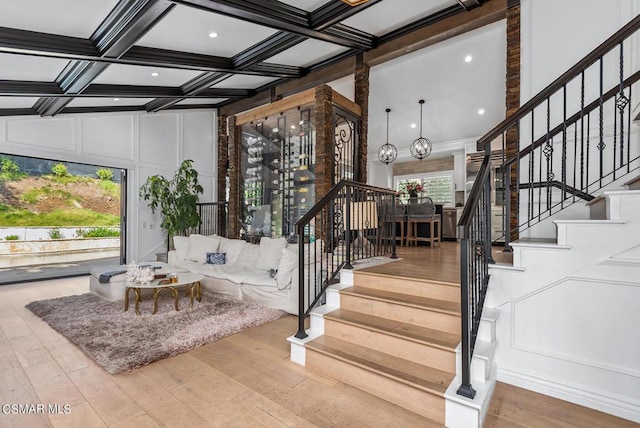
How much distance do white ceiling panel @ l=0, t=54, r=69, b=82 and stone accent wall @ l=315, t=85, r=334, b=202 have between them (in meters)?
3.44

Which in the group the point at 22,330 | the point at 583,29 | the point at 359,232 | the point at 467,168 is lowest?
the point at 22,330

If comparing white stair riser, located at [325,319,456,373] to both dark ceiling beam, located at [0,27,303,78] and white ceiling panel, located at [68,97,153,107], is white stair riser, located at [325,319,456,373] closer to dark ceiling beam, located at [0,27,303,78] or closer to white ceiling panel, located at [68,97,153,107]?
dark ceiling beam, located at [0,27,303,78]

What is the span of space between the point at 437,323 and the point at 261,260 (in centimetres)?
299

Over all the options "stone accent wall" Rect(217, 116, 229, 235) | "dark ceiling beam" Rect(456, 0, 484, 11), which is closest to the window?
"dark ceiling beam" Rect(456, 0, 484, 11)

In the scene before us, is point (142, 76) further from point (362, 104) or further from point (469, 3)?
point (469, 3)

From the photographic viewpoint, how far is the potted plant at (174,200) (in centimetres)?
698

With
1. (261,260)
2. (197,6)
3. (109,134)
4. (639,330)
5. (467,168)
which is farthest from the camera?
(467,168)

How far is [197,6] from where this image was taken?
3.26m

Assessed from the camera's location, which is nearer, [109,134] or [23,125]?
[23,125]

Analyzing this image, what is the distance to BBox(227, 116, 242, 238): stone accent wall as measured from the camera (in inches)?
257

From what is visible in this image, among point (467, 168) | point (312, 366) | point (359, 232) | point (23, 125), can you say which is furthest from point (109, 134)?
point (467, 168)

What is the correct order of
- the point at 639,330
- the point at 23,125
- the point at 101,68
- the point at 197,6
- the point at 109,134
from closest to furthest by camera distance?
the point at 639,330, the point at 197,6, the point at 101,68, the point at 23,125, the point at 109,134

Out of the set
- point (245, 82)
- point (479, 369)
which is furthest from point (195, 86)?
point (479, 369)

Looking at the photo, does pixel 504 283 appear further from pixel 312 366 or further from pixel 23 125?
pixel 23 125
